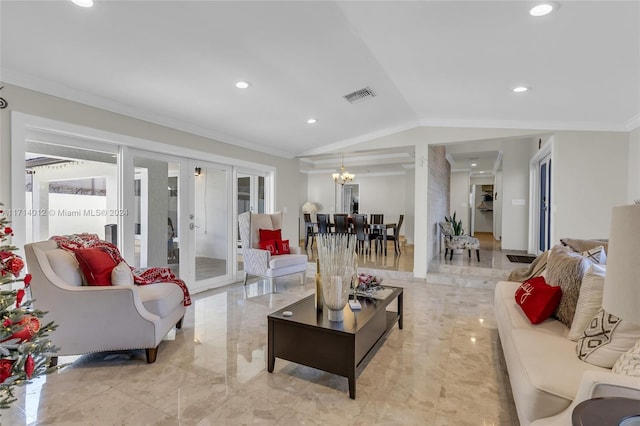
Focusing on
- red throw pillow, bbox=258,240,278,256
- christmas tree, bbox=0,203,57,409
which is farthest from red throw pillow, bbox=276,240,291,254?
christmas tree, bbox=0,203,57,409

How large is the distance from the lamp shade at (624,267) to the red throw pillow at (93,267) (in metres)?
3.05

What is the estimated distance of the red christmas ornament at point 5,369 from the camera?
46.8 inches

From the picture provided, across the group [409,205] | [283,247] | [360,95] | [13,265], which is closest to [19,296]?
[13,265]

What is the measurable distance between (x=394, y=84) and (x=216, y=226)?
3420 mm

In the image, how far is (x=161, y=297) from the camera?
269 centimetres

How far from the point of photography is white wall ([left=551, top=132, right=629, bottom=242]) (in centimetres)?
432

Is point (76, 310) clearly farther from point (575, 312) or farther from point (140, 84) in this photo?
point (575, 312)

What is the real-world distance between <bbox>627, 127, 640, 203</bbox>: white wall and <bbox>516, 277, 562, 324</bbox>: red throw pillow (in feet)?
10.3

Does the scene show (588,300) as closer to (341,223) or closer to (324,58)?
(324,58)

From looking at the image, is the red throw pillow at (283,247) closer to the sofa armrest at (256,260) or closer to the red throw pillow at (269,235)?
the red throw pillow at (269,235)

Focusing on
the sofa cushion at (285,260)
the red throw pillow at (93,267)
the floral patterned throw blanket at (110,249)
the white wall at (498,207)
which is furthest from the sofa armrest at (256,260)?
the white wall at (498,207)

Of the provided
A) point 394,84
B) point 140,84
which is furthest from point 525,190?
point 140,84

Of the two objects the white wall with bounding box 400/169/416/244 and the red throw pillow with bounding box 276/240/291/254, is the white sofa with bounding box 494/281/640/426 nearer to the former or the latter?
the red throw pillow with bounding box 276/240/291/254

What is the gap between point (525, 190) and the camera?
701cm
